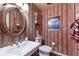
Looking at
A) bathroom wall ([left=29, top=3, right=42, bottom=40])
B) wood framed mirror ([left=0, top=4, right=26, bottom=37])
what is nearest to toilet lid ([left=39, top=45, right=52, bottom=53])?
bathroom wall ([left=29, top=3, right=42, bottom=40])

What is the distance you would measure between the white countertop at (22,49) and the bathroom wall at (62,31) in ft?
0.60

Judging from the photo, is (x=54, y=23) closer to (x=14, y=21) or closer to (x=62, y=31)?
(x=62, y=31)

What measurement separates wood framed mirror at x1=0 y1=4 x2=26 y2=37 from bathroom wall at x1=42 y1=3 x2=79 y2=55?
30 centimetres

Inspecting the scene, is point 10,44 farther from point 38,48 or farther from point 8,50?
point 38,48

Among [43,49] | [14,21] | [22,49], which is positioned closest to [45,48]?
[43,49]

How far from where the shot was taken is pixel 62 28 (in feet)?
5.28

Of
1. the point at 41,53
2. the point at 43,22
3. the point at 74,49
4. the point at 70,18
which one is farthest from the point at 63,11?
the point at 41,53

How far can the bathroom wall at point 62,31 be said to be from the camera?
1581mm

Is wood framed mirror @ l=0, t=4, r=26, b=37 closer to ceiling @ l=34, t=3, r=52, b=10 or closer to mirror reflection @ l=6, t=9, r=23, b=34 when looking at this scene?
mirror reflection @ l=6, t=9, r=23, b=34

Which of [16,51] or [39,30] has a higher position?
[39,30]

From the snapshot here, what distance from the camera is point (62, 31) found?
63.6 inches

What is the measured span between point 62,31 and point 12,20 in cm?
67

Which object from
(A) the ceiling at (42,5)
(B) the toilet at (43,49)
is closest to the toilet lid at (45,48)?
(B) the toilet at (43,49)

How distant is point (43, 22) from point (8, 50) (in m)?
0.58
